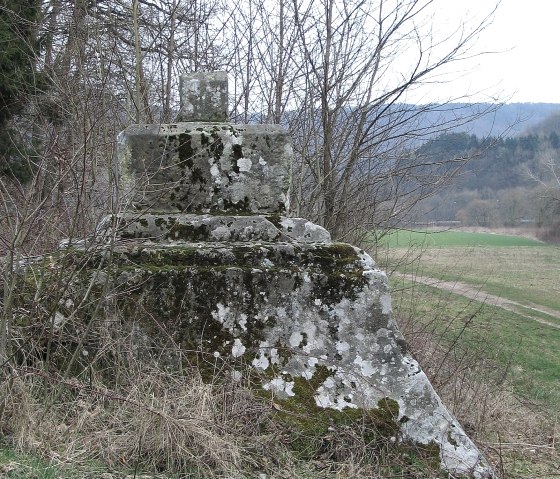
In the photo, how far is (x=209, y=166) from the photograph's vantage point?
14.2ft

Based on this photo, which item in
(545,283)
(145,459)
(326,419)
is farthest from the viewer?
(545,283)

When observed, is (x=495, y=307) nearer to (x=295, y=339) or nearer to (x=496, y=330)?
(x=496, y=330)

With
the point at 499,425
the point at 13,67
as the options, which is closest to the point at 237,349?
the point at 499,425

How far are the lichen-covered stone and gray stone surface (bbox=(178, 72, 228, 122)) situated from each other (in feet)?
0.74

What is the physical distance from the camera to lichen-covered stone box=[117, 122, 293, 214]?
4277mm

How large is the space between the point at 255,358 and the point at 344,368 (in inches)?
21.5

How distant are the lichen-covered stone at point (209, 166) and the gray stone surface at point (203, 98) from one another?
0.74ft

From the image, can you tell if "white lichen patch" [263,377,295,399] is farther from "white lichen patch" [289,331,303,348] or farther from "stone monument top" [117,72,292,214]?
"stone monument top" [117,72,292,214]

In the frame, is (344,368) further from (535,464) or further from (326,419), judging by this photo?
(535,464)

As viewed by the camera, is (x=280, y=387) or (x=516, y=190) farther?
(x=516, y=190)

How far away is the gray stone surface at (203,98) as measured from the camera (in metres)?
4.60

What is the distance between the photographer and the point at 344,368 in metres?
3.49

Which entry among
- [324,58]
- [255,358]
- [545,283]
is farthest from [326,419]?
[545,283]

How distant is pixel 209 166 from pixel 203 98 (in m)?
0.65
